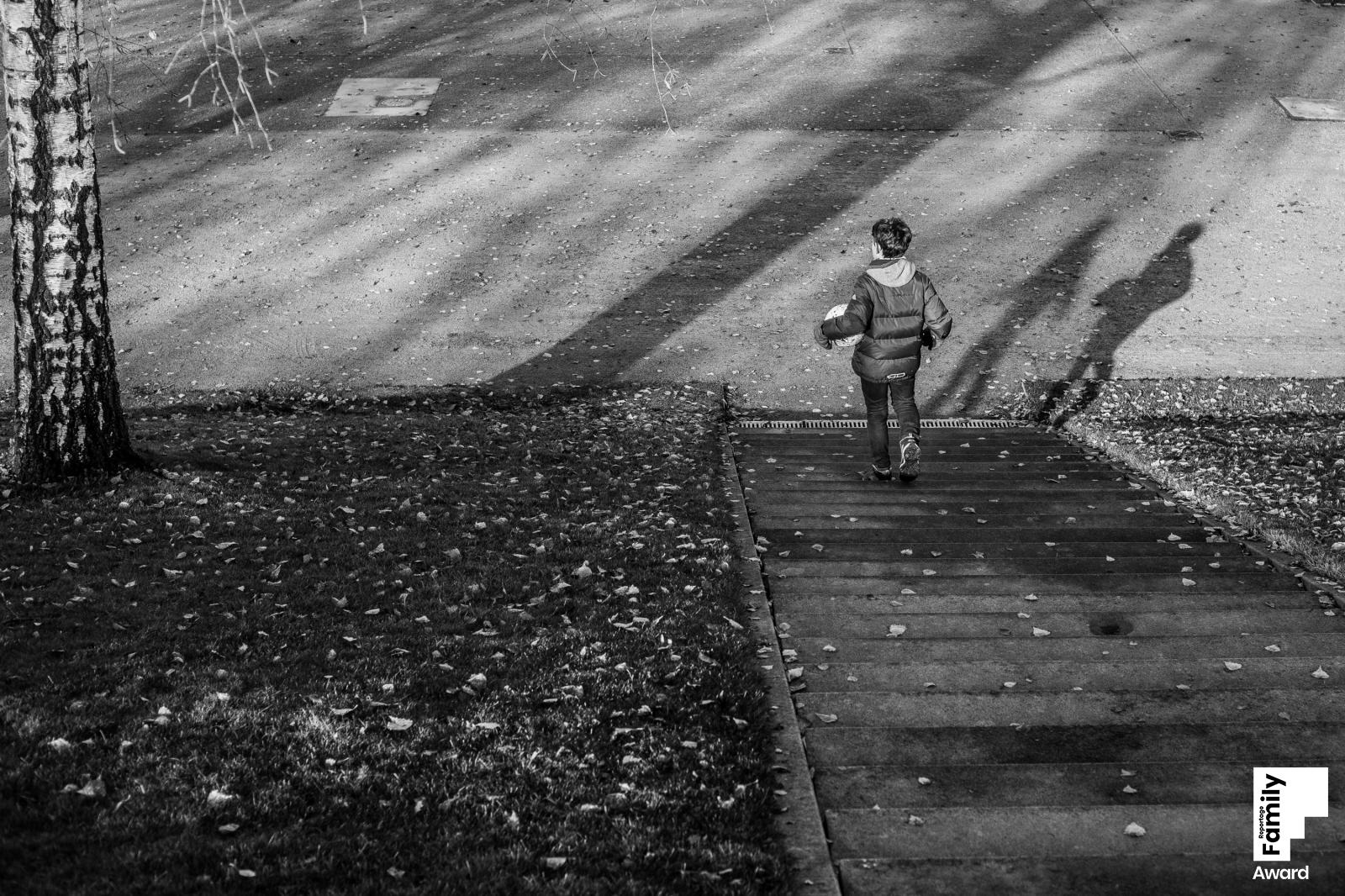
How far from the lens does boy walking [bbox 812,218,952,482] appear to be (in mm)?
A: 8273

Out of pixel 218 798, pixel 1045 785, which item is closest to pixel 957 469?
pixel 1045 785

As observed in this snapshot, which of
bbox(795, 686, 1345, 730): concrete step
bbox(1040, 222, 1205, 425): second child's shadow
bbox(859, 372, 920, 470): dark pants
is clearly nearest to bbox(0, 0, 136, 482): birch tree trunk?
bbox(859, 372, 920, 470): dark pants

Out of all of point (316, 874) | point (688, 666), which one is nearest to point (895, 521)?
point (688, 666)

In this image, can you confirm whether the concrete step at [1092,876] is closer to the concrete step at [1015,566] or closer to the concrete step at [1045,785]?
the concrete step at [1045,785]

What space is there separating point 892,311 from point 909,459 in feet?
3.95

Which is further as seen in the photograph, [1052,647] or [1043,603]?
[1043,603]

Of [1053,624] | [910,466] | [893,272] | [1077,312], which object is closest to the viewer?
[1053,624]

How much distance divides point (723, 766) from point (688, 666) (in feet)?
3.18

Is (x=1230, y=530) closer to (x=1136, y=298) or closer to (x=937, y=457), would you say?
(x=937, y=457)

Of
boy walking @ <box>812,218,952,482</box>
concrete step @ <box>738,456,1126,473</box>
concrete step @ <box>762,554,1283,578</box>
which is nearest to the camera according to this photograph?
concrete step @ <box>762,554,1283,578</box>

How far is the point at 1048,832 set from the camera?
13.1ft

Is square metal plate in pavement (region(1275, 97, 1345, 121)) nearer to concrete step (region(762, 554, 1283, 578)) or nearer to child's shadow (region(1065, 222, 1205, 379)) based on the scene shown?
child's shadow (region(1065, 222, 1205, 379))

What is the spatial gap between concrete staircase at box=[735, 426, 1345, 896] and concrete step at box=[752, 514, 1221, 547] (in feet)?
0.07

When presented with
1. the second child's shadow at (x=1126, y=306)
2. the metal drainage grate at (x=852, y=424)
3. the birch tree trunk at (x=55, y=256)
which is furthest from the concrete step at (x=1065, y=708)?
the second child's shadow at (x=1126, y=306)
